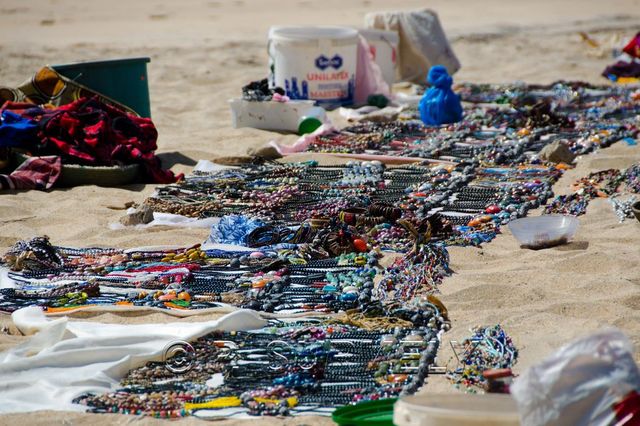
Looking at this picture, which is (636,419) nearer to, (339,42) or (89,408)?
(89,408)

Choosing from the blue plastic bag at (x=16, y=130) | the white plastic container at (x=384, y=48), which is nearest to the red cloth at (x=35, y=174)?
the blue plastic bag at (x=16, y=130)

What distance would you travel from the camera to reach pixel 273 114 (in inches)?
337

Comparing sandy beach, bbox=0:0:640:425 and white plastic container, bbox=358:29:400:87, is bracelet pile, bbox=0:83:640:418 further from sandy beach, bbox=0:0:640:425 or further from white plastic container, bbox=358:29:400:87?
white plastic container, bbox=358:29:400:87

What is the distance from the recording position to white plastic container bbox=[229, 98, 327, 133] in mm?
8484

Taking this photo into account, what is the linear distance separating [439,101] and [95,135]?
3.11m

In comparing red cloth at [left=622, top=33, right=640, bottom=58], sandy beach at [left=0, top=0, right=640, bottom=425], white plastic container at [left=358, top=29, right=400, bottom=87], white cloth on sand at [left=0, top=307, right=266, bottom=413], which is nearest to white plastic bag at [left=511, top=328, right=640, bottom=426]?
sandy beach at [left=0, top=0, right=640, bottom=425]

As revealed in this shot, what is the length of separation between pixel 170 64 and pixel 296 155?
15.7ft

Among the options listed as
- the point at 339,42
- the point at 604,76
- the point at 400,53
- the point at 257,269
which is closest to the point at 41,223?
the point at 257,269

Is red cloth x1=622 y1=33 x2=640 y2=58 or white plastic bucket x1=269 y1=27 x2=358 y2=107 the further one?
red cloth x1=622 y1=33 x2=640 y2=58

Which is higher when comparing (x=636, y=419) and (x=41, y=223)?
(x=636, y=419)

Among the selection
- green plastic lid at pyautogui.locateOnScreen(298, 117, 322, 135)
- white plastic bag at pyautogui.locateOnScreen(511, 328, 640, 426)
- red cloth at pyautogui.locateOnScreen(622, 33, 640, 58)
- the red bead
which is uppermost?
white plastic bag at pyautogui.locateOnScreen(511, 328, 640, 426)

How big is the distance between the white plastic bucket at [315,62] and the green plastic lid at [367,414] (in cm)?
632

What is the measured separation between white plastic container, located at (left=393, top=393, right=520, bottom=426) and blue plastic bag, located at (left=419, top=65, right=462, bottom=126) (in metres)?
5.87

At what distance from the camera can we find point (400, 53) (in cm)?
1073
